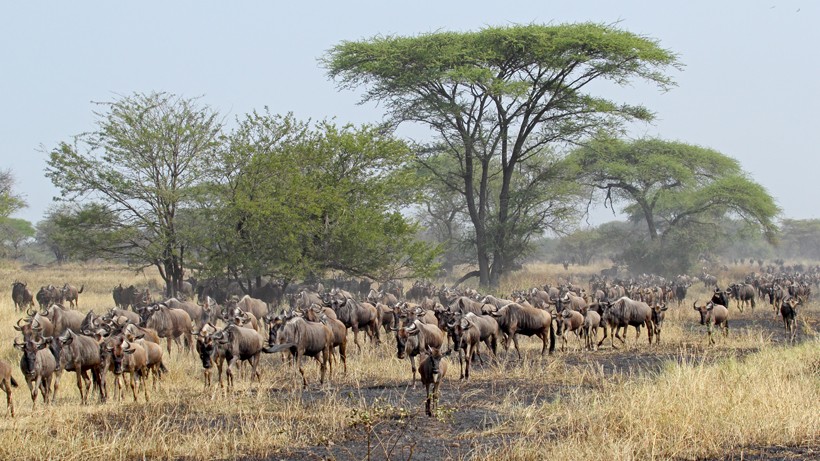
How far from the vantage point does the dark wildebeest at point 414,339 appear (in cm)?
1187

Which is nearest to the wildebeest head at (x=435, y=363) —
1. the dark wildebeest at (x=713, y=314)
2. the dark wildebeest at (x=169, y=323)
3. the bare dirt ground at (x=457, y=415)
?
the bare dirt ground at (x=457, y=415)

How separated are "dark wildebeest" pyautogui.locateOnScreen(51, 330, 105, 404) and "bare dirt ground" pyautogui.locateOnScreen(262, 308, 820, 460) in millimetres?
2701

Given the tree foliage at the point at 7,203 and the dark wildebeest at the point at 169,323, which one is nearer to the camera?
the dark wildebeest at the point at 169,323

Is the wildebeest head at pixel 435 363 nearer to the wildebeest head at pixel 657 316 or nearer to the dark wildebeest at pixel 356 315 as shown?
the dark wildebeest at pixel 356 315

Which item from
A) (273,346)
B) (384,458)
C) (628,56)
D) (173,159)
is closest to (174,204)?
(173,159)

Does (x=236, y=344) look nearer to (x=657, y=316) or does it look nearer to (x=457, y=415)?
(x=457, y=415)

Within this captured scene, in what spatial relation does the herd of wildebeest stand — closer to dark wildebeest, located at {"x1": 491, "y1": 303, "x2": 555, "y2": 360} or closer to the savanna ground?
dark wildebeest, located at {"x1": 491, "y1": 303, "x2": 555, "y2": 360}

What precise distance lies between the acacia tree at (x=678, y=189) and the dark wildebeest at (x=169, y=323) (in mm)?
25969

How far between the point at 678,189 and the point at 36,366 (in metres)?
39.5

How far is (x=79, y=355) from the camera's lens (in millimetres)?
11305

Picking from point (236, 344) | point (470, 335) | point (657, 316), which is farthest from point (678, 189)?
point (236, 344)

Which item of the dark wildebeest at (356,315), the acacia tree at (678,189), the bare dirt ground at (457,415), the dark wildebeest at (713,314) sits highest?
the acacia tree at (678,189)

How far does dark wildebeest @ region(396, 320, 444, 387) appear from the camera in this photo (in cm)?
1187

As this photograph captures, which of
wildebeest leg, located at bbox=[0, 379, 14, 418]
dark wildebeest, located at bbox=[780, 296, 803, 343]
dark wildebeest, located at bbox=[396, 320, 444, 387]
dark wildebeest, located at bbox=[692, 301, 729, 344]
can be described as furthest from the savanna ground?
dark wildebeest, located at bbox=[780, 296, 803, 343]
